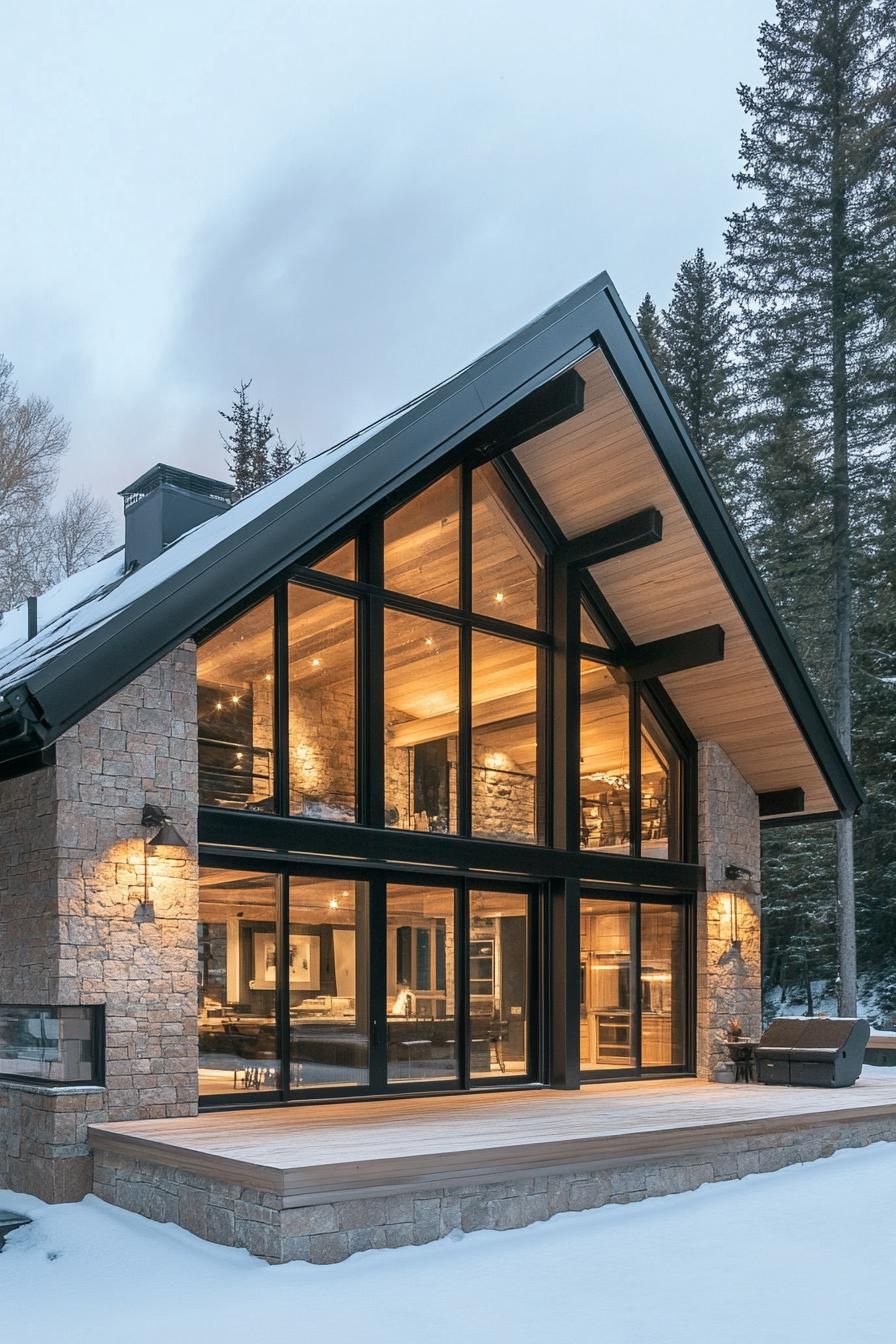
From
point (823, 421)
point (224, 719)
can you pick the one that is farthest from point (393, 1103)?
point (823, 421)

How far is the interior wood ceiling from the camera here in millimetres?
10312

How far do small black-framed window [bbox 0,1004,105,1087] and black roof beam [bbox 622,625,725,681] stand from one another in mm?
5835

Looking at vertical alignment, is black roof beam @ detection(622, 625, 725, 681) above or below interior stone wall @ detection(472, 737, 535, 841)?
above

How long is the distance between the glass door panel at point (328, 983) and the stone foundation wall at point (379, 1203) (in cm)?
206

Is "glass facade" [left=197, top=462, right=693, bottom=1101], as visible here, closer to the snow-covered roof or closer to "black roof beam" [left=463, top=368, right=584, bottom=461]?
"black roof beam" [left=463, top=368, right=584, bottom=461]

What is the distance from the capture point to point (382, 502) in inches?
402

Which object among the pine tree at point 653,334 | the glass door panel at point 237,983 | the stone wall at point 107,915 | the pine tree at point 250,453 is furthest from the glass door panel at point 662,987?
the pine tree at point 250,453

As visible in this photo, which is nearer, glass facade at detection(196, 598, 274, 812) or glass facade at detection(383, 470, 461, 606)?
glass facade at detection(196, 598, 274, 812)

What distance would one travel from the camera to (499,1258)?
6332 mm

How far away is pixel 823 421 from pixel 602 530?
12.3 meters

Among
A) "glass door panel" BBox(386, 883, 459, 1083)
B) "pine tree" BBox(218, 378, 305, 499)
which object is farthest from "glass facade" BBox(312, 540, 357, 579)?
"pine tree" BBox(218, 378, 305, 499)

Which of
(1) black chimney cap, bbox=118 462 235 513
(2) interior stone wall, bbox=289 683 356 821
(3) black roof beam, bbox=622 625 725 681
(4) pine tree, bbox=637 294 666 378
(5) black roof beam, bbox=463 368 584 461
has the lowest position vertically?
(2) interior stone wall, bbox=289 683 356 821

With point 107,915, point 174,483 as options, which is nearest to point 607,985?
point 107,915

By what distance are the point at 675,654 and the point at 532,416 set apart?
103 inches
